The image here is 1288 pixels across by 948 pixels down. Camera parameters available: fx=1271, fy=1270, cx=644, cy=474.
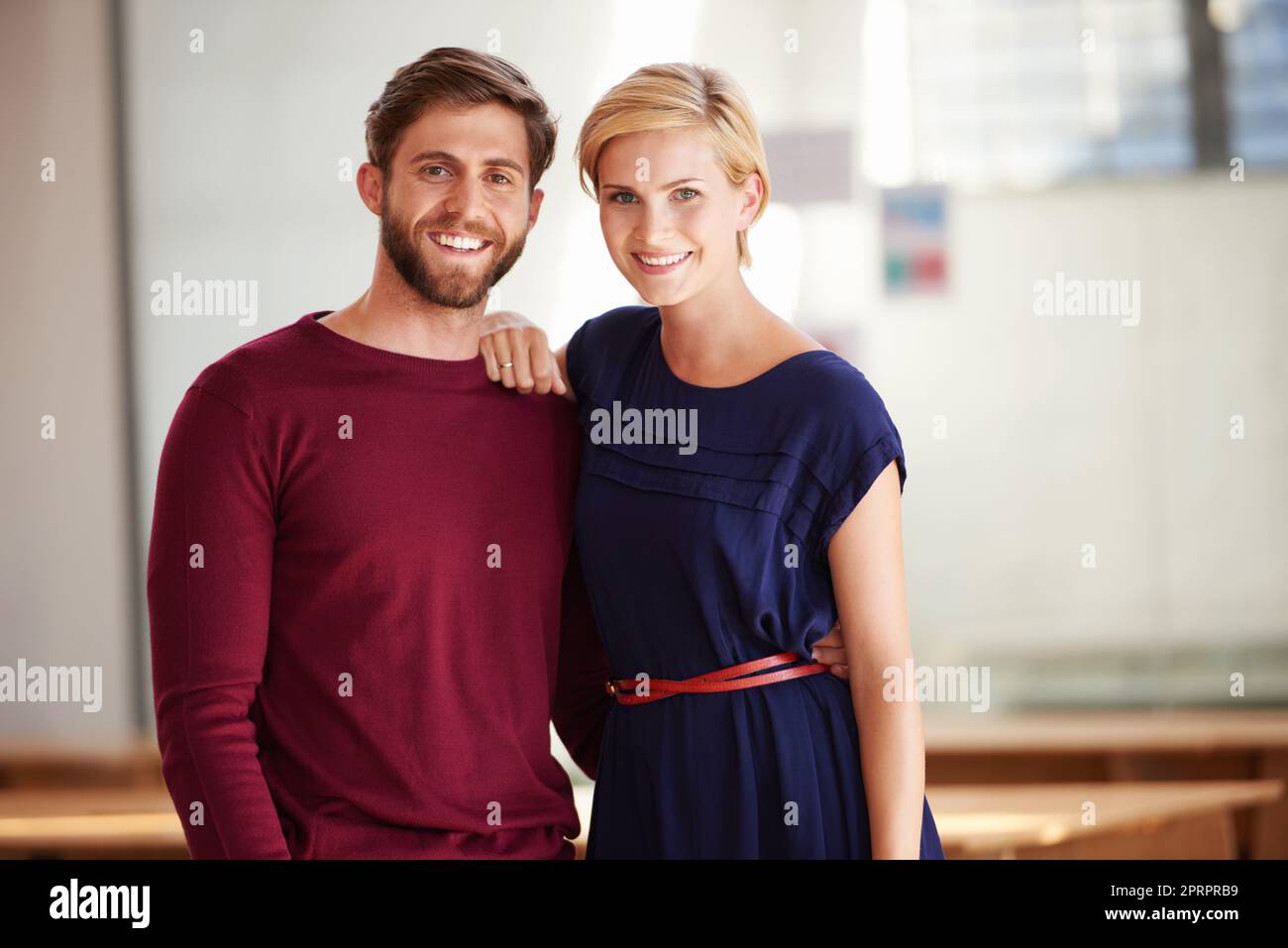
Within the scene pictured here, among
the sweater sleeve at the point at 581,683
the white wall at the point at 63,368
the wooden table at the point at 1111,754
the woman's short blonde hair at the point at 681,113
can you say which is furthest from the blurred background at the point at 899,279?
the woman's short blonde hair at the point at 681,113

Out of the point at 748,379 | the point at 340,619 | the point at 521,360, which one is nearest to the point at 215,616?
the point at 340,619

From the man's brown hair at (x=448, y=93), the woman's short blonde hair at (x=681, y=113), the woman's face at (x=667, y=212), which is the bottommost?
the woman's face at (x=667, y=212)

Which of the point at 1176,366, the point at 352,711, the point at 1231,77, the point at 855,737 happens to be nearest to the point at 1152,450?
the point at 1176,366

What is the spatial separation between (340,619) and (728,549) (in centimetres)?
47

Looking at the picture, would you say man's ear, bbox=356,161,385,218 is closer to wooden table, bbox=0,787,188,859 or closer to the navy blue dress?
the navy blue dress

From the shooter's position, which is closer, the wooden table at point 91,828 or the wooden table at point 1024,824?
the wooden table at point 1024,824

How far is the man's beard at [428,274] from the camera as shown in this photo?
1.58 meters

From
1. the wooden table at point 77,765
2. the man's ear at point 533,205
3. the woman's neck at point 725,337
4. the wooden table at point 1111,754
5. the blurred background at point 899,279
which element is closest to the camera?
the woman's neck at point 725,337

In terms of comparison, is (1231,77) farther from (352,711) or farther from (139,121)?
(352,711)

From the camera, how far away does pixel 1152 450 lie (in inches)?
170

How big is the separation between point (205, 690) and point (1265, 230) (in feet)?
13.3

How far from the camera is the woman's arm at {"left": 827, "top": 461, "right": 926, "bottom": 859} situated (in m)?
1.48

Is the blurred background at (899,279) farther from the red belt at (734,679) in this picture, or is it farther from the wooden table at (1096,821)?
the red belt at (734,679)

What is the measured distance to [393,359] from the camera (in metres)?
1.58
